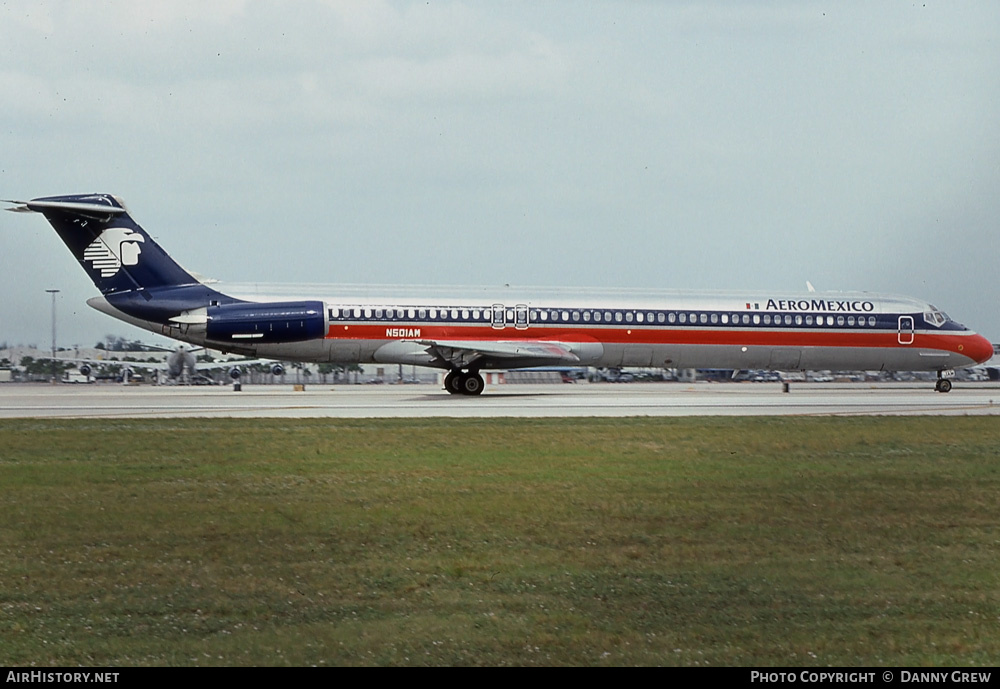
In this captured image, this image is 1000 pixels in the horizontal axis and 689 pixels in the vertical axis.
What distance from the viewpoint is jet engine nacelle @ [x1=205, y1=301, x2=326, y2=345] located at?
34.0 meters

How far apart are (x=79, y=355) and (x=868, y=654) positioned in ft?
288

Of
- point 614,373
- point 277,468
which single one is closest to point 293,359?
point 277,468

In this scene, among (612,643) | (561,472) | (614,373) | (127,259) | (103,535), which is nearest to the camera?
(612,643)

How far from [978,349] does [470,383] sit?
19.6 meters

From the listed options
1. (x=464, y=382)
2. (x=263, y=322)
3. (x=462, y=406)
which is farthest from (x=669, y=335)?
(x=263, y=322)

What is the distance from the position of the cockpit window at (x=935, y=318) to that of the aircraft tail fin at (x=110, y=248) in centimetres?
2677

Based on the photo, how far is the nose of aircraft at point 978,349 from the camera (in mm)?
40688

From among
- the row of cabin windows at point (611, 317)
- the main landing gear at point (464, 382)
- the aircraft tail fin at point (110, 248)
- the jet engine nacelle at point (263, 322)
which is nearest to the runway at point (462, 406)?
the main landing gear at point (464, 382)

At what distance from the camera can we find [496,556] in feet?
31.6

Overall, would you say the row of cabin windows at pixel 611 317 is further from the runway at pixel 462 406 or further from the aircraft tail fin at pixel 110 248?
the aircraft tail fin at pixel 110 248

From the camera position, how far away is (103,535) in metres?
10.3

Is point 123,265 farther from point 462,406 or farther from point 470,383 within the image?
point 462,406

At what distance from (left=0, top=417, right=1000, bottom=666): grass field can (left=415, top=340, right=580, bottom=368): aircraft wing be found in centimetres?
1724
